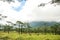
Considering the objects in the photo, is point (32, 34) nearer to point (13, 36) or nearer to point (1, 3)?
point (13, 36)

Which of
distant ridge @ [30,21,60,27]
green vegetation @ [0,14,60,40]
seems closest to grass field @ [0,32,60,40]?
green vegetation @ [0,14,60,40]

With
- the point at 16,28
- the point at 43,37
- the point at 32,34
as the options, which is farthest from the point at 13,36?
the point at 43,37

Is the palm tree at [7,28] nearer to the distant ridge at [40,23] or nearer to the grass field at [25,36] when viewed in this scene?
the grass field at [25,36]

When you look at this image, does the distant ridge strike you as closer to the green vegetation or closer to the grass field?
the green vegetation

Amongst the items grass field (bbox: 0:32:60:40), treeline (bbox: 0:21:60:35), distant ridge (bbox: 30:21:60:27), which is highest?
distant ridge (bbox: 30:21:60:27)

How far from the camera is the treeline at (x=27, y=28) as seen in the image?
6.39 feet

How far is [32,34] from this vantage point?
6.38ft

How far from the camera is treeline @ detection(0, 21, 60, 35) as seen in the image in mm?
1949

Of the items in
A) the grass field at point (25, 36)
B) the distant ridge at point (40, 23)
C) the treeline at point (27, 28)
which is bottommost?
the grass field at point (25, 36)

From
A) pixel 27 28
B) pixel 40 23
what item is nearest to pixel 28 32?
pixel 27 28

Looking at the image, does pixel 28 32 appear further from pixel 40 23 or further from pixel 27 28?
pixel 40 23

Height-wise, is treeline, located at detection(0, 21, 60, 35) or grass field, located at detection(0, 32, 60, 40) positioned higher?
treeline, located at detection(0, 21, 60, 35)

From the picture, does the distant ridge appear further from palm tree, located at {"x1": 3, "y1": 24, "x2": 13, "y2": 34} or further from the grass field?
palm tree, located at {"x1": 3, "y1": 24, "x2": 13, "y2": 34}

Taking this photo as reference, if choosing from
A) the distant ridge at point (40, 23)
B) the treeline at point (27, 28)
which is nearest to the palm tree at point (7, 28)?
the treeline at point (27, 28)
